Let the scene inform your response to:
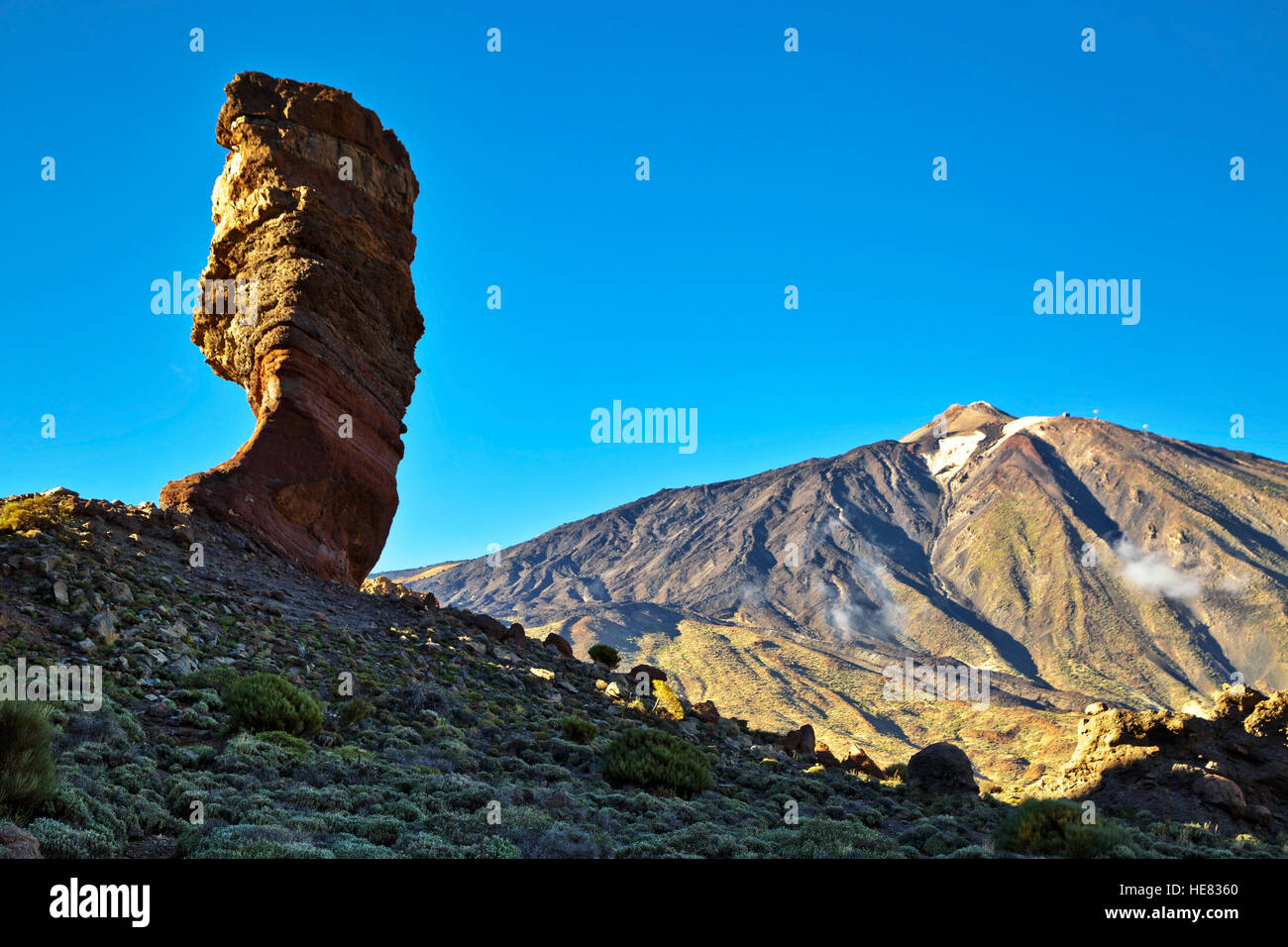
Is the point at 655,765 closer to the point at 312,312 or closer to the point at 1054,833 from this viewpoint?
the point at 1054,833

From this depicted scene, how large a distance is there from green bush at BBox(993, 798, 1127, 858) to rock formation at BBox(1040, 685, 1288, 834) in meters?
3.87

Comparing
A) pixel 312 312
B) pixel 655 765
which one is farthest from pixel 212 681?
pixel 312 312

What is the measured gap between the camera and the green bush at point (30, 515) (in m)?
15.3

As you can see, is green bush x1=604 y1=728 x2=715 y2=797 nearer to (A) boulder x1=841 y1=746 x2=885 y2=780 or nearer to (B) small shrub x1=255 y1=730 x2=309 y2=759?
(B) small shrub x1=255 y1=730 x2=309 y2=759

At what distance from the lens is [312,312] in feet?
Answer: 75.6

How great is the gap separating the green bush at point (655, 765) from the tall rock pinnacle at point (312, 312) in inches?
453

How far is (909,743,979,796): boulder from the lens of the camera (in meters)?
15.4

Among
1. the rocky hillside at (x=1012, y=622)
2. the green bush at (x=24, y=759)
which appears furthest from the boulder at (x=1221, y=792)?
the rocky hillside at (x=1012, y=622)

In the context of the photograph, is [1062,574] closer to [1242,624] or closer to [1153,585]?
[1153,585]

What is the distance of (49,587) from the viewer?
13352 millimetres

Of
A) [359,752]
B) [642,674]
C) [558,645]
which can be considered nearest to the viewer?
[359,752]

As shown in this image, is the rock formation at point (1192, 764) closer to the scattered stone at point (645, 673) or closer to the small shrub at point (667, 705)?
the small shrub at point (667, 705)

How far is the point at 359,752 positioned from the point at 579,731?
4586 mm
